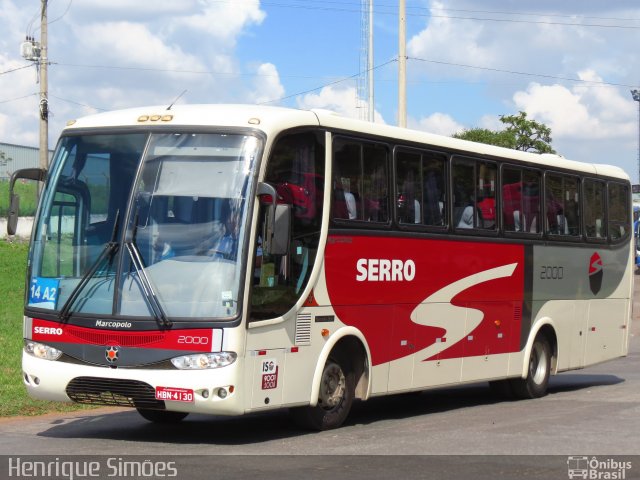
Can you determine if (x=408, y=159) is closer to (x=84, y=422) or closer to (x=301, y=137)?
(x=301, y=137)

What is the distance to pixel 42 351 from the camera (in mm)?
11672

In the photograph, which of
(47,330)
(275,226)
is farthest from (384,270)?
(47,330)

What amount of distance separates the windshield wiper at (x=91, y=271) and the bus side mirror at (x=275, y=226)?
1445 millimetres

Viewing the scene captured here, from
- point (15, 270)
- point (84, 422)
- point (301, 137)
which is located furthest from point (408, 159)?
point (15, 270)

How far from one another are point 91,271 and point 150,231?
0.71m

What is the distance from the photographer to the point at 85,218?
38.5ft

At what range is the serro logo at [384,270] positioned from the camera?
1302 cm

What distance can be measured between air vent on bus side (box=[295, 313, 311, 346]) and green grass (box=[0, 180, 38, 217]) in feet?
132

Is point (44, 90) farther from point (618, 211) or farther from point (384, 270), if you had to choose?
point (384, 270)

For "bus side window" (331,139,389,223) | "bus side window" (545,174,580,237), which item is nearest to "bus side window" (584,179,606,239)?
"bus side window" (545,174,580,237)

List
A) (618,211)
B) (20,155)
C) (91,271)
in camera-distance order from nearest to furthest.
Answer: (91,271) < (618,211) < (20,155)

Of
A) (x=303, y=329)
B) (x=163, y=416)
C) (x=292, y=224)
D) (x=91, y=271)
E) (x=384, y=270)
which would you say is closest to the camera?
(x=91, y=271)
